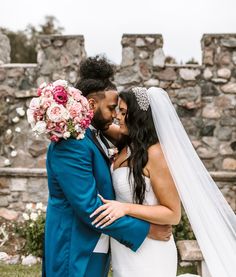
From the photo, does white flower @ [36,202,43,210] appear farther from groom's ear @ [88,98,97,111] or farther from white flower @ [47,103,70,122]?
white flower @ [47,103,70,122]

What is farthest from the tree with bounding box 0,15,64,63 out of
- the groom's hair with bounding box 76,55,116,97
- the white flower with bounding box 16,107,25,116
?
the groom's hair with bounding box 76,55,116,97

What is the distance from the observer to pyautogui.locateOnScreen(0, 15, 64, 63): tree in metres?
19.8

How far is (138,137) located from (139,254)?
2.37 ft

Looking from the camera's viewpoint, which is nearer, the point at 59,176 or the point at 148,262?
the point at 59,176

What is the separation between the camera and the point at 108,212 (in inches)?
100

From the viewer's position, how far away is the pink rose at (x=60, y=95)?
2484mm

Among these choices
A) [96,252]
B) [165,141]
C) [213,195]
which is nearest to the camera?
[96,252]

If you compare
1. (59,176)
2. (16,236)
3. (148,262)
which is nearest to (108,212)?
(59,176)

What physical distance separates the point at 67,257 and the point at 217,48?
14.9ft

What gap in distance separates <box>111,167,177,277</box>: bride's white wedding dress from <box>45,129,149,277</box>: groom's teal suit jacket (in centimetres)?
9

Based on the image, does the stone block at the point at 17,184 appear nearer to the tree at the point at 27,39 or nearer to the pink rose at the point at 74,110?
the pink rose at the point at 74,110

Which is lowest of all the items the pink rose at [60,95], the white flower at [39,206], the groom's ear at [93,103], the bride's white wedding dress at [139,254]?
the white flower at [39,206]

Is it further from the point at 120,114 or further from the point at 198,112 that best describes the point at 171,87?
the point at 120,114

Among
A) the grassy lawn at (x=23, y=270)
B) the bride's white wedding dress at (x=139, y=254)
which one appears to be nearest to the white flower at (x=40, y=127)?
the bride's white wedding dress at (x=139, y=254)
